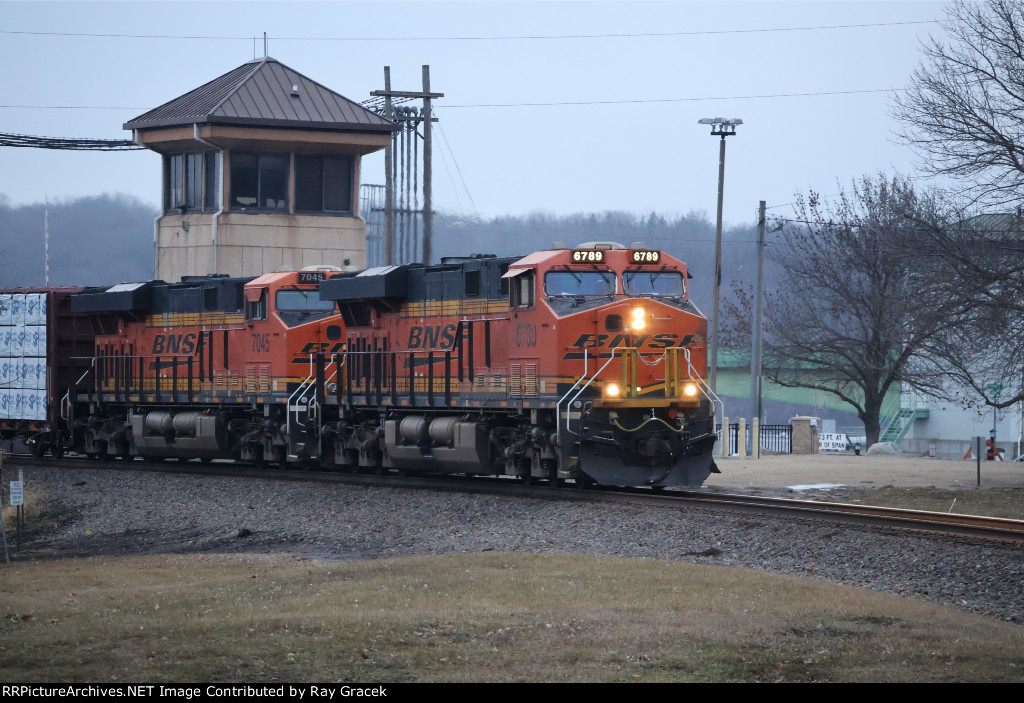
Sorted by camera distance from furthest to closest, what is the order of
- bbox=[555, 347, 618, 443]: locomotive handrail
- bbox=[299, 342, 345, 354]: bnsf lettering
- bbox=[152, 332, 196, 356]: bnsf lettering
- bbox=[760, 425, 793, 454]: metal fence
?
bbox=[760, 425, 793, 454]: metal fence
bbox=[152, 332, 196, 356]: bnsf lettering
bbox=[299, 342, 345, 354]: bnsf lettering
bbox=[555, 347, 618, 443]: locomotive handrail

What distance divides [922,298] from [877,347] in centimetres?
1793

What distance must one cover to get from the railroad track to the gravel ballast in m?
0.45

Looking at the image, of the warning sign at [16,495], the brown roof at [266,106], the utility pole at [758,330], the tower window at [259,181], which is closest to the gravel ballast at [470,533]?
the warning sign at [16,495]

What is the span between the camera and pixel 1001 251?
22703mm

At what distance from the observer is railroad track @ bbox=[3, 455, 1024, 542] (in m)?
15.3

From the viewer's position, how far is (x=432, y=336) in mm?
23062

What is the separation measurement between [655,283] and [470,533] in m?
5.73

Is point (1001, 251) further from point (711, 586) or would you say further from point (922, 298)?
point (711, 586)

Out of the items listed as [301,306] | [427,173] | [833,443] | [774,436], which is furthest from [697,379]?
[833,443]

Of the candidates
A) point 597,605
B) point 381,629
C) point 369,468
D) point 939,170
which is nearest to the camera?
point 381,629

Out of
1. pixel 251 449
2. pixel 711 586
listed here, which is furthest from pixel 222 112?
pixel 711 586

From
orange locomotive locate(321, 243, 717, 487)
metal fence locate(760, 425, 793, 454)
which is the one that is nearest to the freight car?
orange locomotive locate(321, 243, 717, 487)

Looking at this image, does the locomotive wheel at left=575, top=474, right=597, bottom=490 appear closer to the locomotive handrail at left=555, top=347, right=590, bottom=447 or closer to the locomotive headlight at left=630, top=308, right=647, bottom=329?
the locomotive handrail at left=555, top=347, right=590, bottom=447

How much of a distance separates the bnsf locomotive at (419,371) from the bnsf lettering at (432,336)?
42 millimetres
